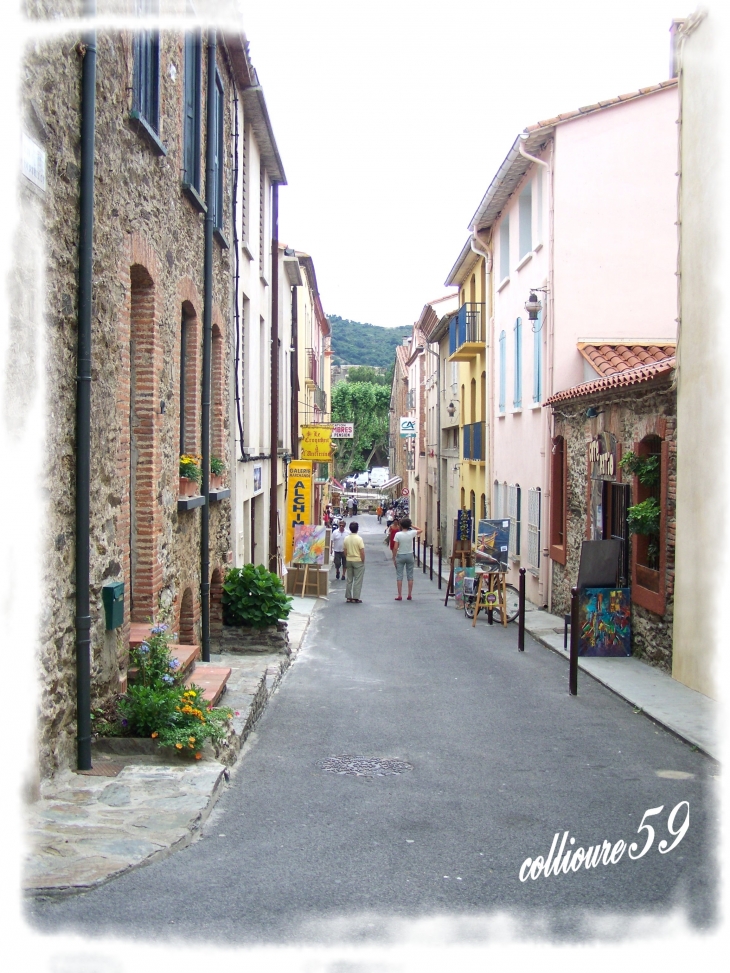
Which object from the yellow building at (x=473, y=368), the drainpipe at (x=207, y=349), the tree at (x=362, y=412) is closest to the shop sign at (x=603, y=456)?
the drainpipe at (x=207, y=349)

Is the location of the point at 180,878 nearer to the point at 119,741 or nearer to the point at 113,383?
the point at 119,741

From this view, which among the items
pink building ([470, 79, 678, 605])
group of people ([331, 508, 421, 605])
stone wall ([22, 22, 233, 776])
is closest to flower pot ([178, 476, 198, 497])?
stone wall ([22, 22, 233, 776])

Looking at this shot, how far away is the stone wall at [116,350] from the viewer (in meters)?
5.56

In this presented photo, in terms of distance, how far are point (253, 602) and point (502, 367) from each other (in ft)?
41.6

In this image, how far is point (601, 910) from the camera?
14.7 feet

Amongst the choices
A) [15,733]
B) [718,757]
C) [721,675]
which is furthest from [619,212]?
[15,733]

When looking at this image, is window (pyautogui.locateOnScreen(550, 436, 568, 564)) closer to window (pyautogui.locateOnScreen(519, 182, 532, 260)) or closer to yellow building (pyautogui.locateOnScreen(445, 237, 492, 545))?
window (pyautogui.locateOnScreen(519, 182, 532, 260))

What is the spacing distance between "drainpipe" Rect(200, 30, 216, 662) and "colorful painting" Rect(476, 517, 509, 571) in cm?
716

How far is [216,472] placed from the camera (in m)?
11.9

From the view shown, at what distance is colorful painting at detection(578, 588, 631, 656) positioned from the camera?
12219mm

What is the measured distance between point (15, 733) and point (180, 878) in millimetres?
1174

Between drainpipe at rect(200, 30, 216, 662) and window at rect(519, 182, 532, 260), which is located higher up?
window at rect(519, 182, 532, 260)

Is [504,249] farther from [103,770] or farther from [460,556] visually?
[103,770]

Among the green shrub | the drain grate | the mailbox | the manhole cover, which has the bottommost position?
the manhole cover
